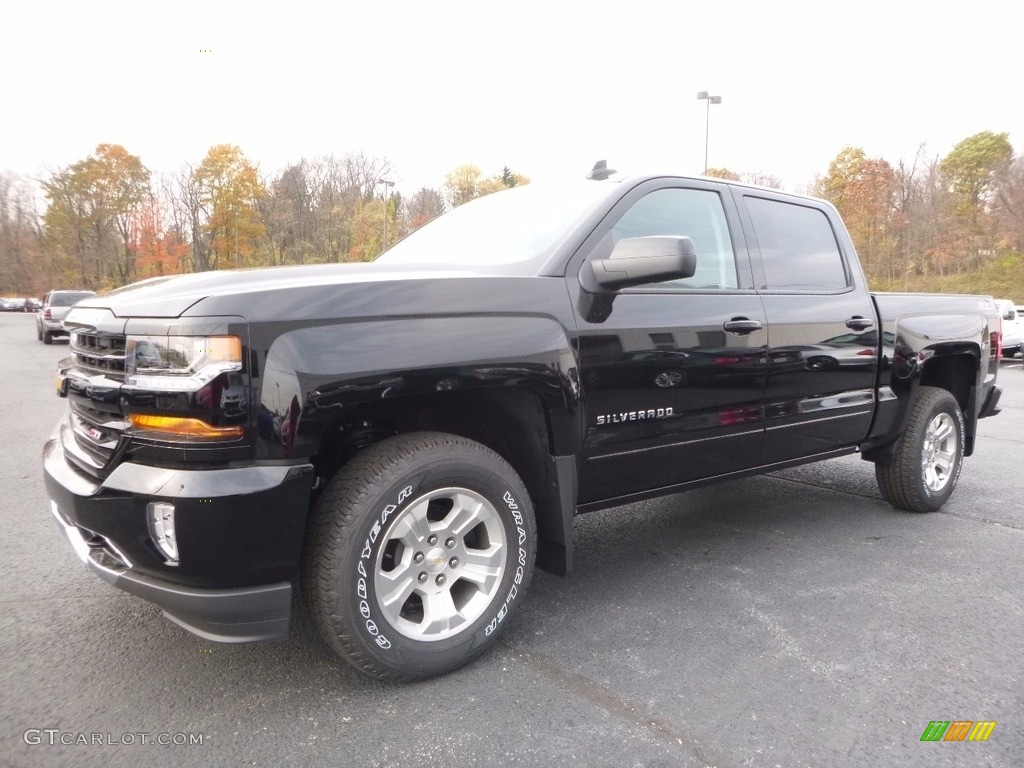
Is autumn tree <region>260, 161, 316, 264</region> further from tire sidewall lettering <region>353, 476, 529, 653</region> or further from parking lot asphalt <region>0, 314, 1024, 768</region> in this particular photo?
tire sidewall lettering <region>353, 476, 529, 653</region>

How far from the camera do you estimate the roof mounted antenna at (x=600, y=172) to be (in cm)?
337

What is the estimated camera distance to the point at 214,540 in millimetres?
2012

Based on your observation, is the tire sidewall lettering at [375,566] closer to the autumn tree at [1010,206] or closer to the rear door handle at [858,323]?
the rear door handle at [858,323]

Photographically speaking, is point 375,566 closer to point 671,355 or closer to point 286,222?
→ point 671,355

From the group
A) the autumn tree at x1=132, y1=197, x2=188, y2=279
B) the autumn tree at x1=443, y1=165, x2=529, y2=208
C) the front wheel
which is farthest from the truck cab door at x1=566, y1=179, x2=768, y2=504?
the autumn tree at x1=443, y1=165, x2=529, y2=208

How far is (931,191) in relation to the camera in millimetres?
37938

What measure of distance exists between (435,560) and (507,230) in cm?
157

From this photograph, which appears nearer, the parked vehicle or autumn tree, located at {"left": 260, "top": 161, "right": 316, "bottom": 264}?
the parked vehicle

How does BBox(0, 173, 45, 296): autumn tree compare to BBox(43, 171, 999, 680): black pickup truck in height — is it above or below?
above

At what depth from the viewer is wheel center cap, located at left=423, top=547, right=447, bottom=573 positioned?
2.42m

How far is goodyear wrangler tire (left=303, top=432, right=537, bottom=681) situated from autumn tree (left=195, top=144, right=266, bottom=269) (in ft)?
144

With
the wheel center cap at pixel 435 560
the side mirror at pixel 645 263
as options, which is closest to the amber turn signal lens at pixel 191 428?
the wheel center cap at pixel 435 560

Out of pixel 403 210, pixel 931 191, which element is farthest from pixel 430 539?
pixel 403 210

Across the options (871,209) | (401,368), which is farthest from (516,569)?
(871,209)
